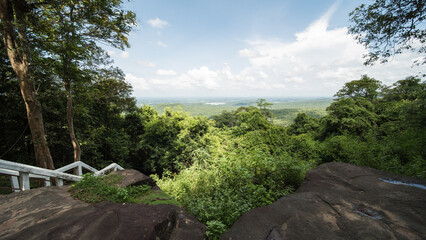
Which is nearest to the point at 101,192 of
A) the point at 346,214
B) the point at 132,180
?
the point at 132,180

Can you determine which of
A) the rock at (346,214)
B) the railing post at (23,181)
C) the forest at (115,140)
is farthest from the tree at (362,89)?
the railing post at (23,181)

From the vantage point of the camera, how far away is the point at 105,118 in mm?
16031

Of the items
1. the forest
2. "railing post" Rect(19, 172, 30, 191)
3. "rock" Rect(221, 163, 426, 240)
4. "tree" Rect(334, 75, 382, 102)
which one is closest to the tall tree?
the forest

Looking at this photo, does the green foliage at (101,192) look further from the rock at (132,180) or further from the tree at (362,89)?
the tree at (362,89)

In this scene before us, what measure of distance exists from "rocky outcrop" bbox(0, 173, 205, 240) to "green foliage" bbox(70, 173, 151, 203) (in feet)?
0.61

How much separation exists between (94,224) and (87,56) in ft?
23.5

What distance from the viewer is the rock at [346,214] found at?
7.37 ft

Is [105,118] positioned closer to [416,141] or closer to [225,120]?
[416,141]

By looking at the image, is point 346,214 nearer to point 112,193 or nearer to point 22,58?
point 112,193

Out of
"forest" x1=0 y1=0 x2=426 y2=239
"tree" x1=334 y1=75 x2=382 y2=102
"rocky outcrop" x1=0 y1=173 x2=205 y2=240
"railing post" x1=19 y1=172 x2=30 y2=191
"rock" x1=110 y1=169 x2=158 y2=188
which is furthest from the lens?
"tree" x1=334 y1=75 x2=382 y2=102

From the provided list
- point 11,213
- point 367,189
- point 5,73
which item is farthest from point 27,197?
point 5,73

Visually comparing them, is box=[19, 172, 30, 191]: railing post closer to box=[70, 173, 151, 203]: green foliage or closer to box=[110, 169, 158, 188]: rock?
box=[70, 173, 151, 203]: green foliage

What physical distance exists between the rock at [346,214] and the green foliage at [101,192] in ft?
7.04

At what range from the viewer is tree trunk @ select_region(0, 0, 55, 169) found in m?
4.84
